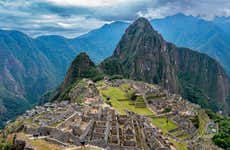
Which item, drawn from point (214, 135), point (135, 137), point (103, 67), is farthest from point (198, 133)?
point (103, 67)

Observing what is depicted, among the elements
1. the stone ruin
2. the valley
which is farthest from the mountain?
the stone ruin

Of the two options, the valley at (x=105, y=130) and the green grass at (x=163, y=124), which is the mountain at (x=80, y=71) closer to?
the valley at (x=105, y=130)

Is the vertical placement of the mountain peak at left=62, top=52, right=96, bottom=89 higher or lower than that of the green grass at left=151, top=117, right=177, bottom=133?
higher

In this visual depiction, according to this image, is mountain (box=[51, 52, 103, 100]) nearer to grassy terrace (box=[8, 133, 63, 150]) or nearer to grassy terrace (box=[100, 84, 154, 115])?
grassy terrace (box=[100, 84, 154, 115])

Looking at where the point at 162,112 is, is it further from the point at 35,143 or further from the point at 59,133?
the point at 35,143

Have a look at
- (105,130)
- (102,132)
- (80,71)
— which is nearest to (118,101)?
(105,130)

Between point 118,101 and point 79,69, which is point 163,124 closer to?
point 118,101

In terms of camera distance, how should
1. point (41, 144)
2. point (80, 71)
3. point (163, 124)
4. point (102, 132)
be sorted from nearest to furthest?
point (41, 144)
point (102, 132)
point (163, 124)
point (80, 71)
